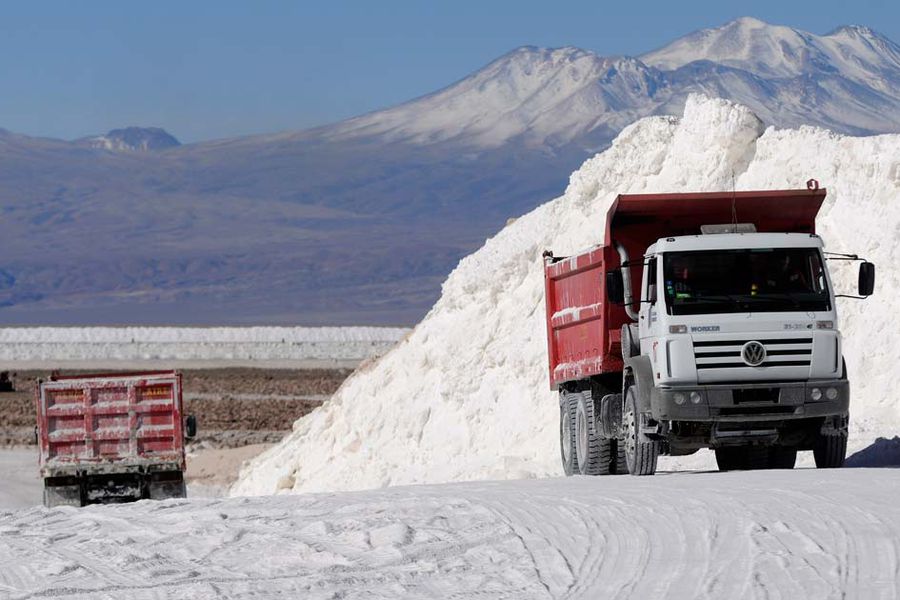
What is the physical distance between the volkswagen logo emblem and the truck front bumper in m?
0.27

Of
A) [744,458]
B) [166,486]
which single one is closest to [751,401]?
[744,458]

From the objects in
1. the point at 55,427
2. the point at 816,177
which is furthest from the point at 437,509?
the point at 816,177

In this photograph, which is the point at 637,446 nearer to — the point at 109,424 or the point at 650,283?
the point at 650,283

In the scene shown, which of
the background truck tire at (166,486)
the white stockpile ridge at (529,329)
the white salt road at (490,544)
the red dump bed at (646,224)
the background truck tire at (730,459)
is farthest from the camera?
the white stockpile ridge at (529,329)

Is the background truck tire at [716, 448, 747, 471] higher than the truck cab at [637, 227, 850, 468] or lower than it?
lower

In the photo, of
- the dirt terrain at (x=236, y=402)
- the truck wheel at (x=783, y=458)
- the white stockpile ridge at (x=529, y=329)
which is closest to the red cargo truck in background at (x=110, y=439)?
the white stockpile ridge at (x=529, y=329)

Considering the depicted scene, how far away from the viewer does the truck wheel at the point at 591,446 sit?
19.7 m

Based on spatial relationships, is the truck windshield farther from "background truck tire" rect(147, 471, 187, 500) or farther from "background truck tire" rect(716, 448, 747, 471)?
"background truck tire" rect(147, 471, 187, 500)

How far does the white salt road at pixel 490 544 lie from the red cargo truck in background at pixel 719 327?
100 centimetres

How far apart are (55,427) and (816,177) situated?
11.7 m

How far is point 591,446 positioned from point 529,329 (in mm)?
7304

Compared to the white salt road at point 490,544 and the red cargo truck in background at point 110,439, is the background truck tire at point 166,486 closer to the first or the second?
the red cargo truck in background at point 110,439

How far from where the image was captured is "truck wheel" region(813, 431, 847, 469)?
18047 millimetres

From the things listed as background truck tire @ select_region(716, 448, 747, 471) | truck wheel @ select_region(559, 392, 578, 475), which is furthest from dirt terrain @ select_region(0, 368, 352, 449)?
background truck tire @ select_region(716, 448, 747, 471)
